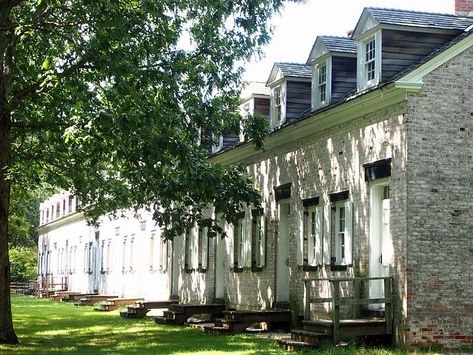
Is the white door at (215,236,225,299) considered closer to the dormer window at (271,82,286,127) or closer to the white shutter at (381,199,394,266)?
the dormer window at (271,82,286,127)

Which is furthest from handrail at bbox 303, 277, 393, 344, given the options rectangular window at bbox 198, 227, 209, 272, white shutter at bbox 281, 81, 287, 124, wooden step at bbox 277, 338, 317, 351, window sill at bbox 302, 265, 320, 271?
rectangular window at bbox 198, 227, 209, 272

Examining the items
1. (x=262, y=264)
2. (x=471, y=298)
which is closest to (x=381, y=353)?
(x=471, y=298)

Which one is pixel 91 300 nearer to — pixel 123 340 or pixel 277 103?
pixel 277 103

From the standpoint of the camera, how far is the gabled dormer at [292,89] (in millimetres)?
26438

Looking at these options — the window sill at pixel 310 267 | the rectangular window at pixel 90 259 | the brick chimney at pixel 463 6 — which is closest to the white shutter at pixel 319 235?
the window sill at pixel 310 267

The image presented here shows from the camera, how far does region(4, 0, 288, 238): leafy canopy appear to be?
18.2m

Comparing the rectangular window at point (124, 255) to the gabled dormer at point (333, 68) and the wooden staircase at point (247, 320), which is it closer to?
the wooden staircase at point (247, 320)

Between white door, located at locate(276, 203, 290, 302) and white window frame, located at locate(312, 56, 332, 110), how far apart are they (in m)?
3.52

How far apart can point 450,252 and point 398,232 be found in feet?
3.79

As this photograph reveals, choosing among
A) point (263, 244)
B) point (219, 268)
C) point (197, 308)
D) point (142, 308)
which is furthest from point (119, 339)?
point (142, 308)

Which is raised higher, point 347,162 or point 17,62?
point 17,62

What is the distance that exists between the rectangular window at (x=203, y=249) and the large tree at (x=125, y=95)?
7903mm

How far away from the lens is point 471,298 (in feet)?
62.7

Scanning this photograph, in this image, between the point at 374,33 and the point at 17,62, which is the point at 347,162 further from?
the point at 17,62
